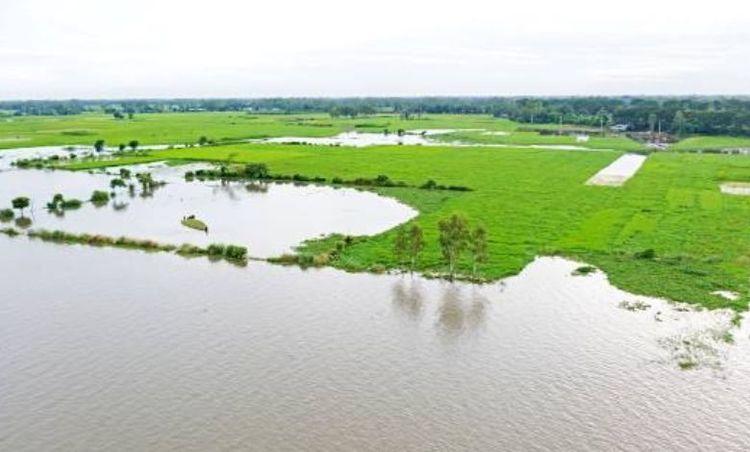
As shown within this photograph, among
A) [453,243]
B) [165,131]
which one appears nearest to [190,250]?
[453,243]

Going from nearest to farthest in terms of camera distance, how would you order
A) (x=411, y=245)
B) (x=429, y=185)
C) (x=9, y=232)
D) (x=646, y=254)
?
1. (x=411, y=245)
2. (x=646, y=254)
3. (x=9, y=232)
4. (x=429, y=185)

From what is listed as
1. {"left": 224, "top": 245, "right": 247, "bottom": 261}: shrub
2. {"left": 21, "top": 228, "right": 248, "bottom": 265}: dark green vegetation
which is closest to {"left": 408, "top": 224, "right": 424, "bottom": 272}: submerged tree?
{"left": 21, "top": 228, "right": 248, "bottom": 265}: dark green vegetation

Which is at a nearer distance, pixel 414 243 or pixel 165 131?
pixel 414 243

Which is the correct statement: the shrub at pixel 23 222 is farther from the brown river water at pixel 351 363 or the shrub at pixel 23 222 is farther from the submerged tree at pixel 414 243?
the submerged tree at pixel 414 243

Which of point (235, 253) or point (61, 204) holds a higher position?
point (61, 204)

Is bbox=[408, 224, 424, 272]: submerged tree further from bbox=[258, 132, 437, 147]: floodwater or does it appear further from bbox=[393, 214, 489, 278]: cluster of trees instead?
bbox=[258, 132, 437, 147]: floodwater

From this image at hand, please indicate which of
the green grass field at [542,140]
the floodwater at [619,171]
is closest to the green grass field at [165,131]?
the green grass field at [542,140]

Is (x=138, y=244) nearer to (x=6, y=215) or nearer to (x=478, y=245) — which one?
(x=6, y=215)

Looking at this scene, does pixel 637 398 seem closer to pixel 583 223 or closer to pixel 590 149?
pixel 583 223

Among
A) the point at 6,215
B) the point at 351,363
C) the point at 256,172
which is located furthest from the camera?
the point at 256,172
